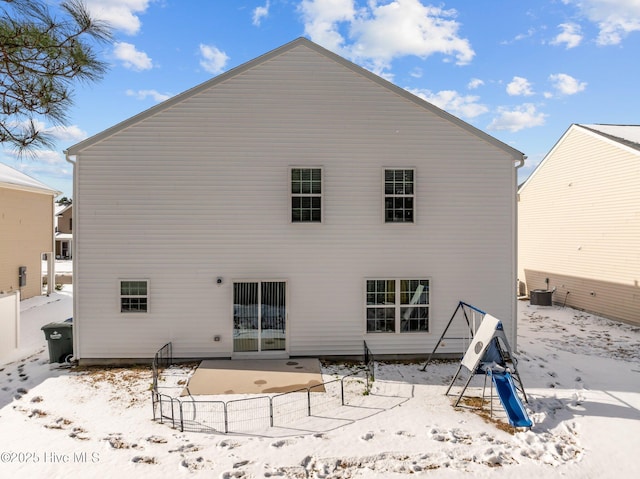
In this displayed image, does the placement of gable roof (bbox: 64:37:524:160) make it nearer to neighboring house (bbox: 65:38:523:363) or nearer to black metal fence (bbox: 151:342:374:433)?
neighboring house (bbox: 65:38:523:363)

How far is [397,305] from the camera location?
11.2m

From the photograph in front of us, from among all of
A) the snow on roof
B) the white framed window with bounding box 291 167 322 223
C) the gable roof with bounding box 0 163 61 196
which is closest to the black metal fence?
the white framed window with bounding box 291 167 322 223

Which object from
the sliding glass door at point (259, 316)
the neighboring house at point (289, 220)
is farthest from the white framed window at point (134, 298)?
the sliding glass door at point (259, 316)

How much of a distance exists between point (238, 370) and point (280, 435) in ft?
11.4

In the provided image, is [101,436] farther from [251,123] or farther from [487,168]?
[487,168]

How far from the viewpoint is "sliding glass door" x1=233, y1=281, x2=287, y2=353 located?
36.1 feet

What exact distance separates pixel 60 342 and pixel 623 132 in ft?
78.4

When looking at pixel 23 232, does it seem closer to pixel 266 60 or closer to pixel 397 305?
pixel 266 60

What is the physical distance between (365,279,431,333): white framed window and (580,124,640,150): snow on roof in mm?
11792

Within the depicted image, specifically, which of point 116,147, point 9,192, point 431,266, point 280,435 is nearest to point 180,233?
point 116,147

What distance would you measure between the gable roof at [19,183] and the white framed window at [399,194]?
17606mm

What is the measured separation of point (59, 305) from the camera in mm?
19125

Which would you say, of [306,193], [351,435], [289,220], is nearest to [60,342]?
[289,220]

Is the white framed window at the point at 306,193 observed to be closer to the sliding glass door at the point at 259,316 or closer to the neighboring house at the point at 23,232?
the sliding glass door at the point at 259,316
